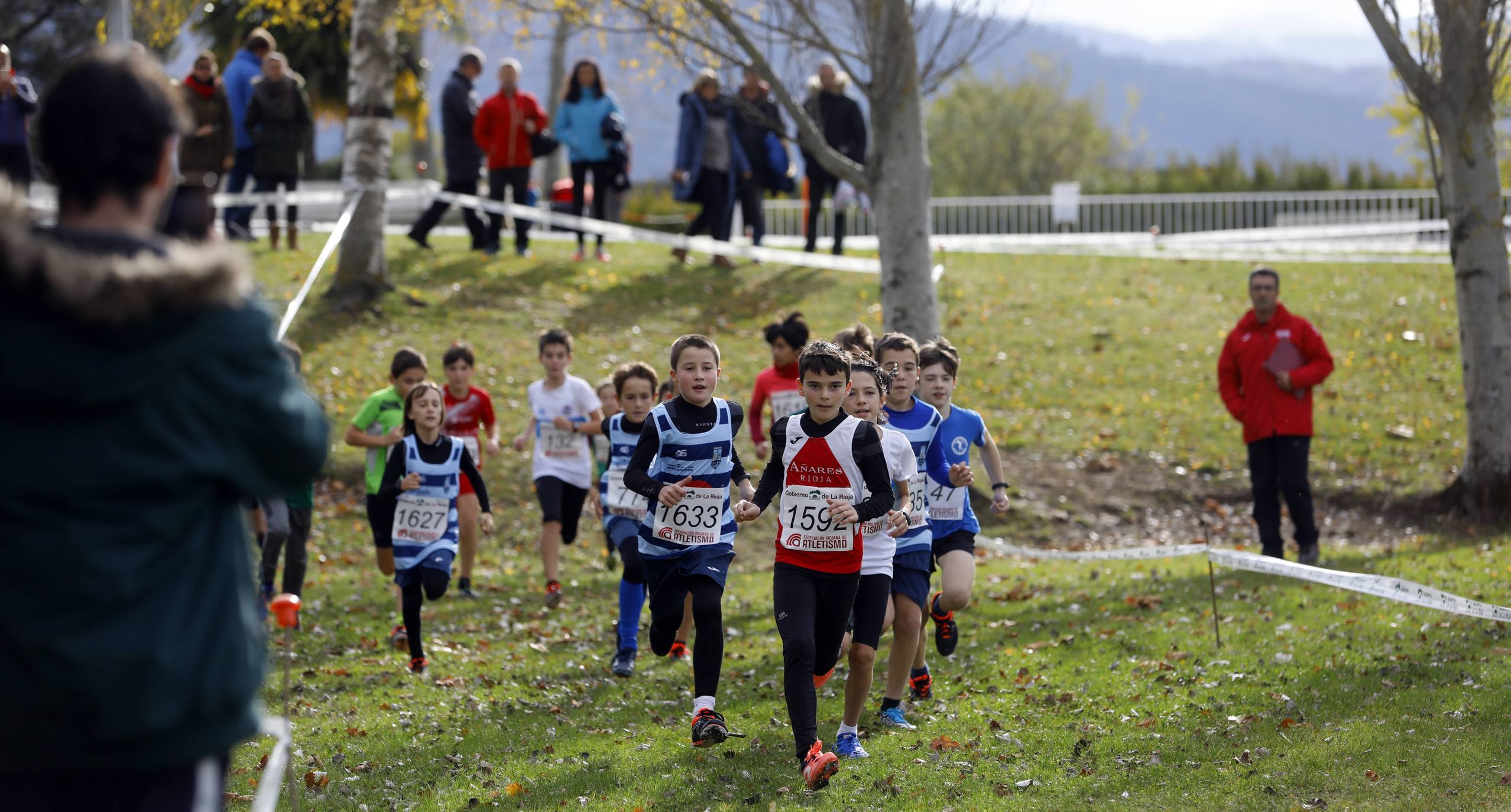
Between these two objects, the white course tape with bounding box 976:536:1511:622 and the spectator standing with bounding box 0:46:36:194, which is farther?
the spectator standing with bounding box 0:46:36:194

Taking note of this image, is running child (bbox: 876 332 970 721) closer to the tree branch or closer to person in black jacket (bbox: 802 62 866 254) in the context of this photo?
the tree branch

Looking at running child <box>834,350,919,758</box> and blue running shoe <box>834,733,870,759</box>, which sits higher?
running child <box>834,350,919,758</box>

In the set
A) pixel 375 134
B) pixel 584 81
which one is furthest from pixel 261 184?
pixel 584 81

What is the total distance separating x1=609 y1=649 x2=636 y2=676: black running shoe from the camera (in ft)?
28.4

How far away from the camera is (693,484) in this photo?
719 centimetres

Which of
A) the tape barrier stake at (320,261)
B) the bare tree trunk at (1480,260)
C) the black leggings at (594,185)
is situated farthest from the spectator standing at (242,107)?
the bare tree trunk at (1480,260)

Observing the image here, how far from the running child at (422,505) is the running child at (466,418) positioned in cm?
138

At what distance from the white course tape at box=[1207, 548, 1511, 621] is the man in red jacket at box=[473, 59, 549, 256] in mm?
13522

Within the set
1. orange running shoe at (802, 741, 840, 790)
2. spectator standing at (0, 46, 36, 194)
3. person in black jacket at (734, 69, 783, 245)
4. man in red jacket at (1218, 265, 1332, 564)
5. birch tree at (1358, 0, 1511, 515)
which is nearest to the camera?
orange running shoe at (802, 741, 840, 790)

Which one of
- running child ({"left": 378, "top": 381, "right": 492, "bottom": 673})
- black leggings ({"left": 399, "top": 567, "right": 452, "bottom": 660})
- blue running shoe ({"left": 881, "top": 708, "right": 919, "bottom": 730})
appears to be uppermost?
running child ({"left": 378, "top": 381, "right": 492, "bottom": 673})

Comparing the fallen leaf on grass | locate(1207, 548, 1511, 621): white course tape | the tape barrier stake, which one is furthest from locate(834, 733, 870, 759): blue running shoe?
the tape barrier stake

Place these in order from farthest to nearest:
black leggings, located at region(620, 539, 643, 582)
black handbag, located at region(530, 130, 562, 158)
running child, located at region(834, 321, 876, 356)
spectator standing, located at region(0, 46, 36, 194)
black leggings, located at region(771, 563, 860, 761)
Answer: black handbag, located at region(530, 130, 562, 158) < spectator standing, located at region(0, 46, 36, 194) < black leggings, located at region(620, 539, 643, 582) < running child, located at region(834, 321, 876, 356) < black leggings, located at region(771, 563, 860, 761)

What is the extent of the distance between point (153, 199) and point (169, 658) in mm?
959

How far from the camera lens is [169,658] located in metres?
2.72
